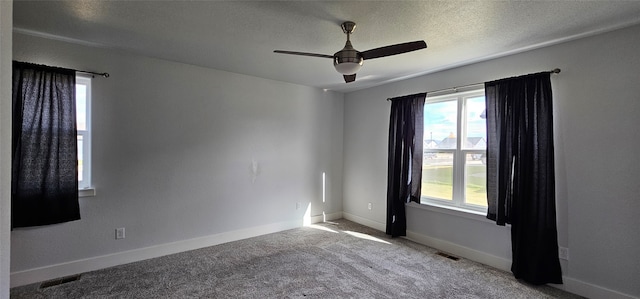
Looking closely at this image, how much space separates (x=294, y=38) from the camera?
2.73 m

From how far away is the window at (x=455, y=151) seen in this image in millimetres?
3502

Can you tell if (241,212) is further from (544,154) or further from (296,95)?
(544,154)

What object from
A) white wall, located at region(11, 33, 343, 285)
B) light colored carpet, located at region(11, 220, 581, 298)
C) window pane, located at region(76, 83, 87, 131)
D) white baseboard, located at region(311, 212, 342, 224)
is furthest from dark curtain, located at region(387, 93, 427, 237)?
window pane, located at region(76, 83, 87, 131)

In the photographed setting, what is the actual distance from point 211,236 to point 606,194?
4.31 meters

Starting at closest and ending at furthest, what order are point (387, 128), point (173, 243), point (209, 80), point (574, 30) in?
1. point (574, 30)
2. point (173, 243)
3. point (209, 80)
4. point (387, 128)

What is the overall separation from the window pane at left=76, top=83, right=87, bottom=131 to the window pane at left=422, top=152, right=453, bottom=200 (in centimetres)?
419

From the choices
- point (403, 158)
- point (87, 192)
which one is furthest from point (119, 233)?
point (403, 158)

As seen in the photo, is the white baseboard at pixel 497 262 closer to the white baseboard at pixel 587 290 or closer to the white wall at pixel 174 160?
the white baseboard at pixel 587 290

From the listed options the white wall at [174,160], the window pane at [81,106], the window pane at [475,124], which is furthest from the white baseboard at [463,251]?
the window pane at [81,106]

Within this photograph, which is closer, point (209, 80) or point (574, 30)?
point (574, 30)

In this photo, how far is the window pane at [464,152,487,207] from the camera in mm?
3451

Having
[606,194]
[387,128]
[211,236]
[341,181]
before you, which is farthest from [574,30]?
[211,236]

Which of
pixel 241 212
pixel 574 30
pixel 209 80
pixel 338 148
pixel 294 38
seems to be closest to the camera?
pixel 574 30

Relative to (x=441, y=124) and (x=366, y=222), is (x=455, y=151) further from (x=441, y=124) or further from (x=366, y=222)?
(x=366, y=222)
